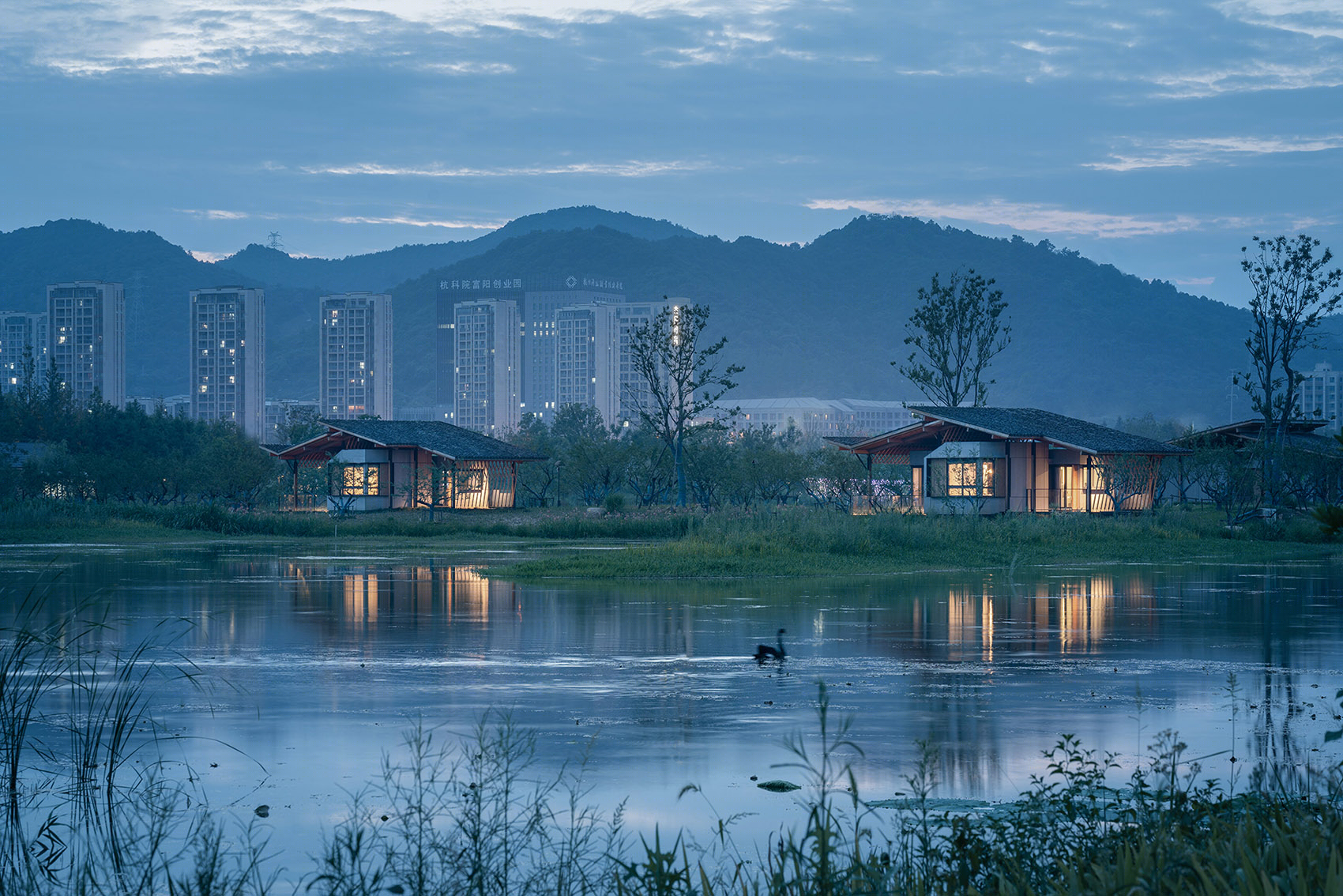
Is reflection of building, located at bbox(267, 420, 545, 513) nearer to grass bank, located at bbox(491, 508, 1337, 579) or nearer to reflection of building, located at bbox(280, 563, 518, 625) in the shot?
grass bank, located at bbox(491, 508, 1337, 579)

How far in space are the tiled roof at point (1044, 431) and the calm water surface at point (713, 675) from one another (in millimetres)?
26656

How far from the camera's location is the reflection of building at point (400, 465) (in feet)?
219

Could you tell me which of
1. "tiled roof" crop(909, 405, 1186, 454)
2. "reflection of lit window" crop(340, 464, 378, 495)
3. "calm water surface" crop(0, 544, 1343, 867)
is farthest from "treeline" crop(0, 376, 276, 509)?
"calm water surface" crop(0, 544, 1343, 867)

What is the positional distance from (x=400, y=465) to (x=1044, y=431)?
3065 cm

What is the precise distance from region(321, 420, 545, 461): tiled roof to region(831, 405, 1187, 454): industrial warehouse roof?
1716 centimetres

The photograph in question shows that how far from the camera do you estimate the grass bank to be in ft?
105

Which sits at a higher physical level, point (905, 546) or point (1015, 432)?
point (1015, 432)

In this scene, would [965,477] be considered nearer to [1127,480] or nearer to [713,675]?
[1127,480]

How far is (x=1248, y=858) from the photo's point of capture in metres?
5.57

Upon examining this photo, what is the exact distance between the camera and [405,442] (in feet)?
222

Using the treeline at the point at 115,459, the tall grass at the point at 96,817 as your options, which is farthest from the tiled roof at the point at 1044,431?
the tall grass at the point at 96,817

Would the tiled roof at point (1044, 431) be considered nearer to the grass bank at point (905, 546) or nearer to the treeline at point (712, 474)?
the treeline at point (712, 474)

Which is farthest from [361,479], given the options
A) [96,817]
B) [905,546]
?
[96,817]

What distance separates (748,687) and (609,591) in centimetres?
1256
